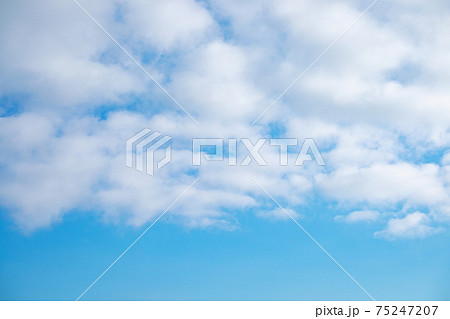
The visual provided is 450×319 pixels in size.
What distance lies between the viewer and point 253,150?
16609mm
